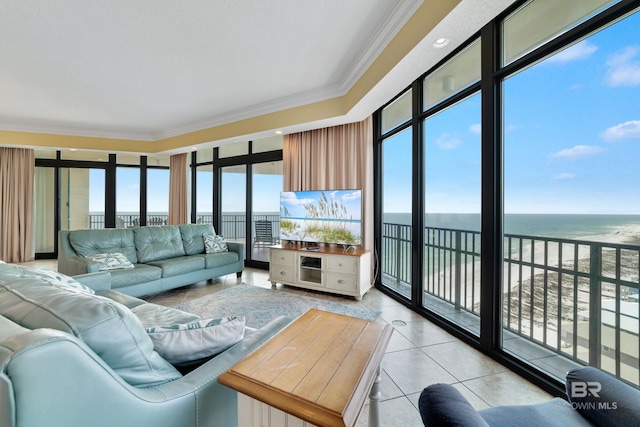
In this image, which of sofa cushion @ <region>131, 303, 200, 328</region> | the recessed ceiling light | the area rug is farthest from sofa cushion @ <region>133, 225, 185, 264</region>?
the recessed ceiling light

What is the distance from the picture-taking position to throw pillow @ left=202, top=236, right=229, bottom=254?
14.3 feet

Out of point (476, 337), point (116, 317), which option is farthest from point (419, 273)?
point (116, 317)

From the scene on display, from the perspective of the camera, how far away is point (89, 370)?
661mm

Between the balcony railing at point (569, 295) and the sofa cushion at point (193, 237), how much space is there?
3.39 meters

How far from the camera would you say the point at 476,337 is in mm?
2270

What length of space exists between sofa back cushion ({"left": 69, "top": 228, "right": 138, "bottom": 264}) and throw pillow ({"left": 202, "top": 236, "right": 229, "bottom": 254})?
0.97m

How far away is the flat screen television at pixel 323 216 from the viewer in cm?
368

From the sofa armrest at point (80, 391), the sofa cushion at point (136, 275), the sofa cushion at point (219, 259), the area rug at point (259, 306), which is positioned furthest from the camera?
the sofa cushion at point (219, 259)

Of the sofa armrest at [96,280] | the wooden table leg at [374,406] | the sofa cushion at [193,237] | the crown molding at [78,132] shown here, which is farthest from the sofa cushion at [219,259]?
the crown molding at [78,132]

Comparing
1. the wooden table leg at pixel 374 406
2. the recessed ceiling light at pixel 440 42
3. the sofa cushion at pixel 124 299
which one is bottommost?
the wooden table leg at pixel 374 406

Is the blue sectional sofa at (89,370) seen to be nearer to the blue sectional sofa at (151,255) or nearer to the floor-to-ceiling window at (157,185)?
the blue sectional sofa at (151,255)

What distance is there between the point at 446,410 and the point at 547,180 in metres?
1.90

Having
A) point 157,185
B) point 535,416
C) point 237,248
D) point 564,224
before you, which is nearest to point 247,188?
point 237,248

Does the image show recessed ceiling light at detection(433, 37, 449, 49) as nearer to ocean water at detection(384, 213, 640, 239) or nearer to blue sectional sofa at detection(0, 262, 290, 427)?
ocean water at detection(384, 213, 640, 239)
